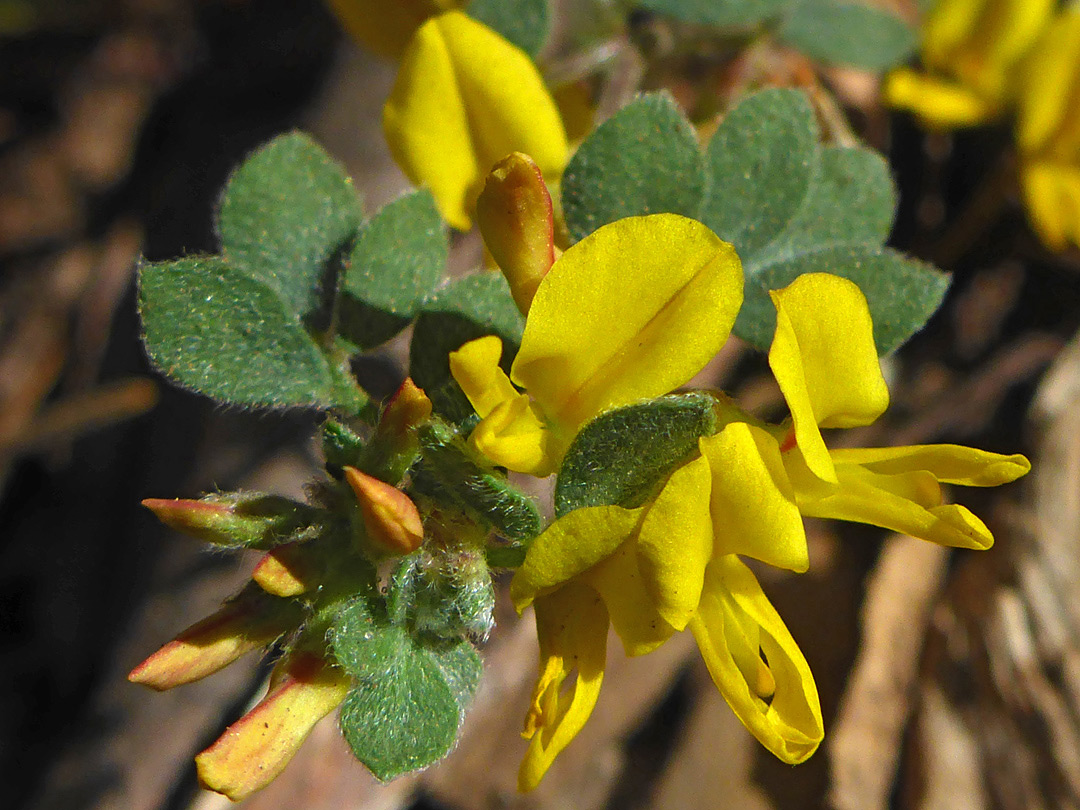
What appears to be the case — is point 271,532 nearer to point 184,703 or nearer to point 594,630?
point 594,630

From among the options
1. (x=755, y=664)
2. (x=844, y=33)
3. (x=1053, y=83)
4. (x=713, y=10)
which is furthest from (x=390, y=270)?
(x=1053, y=83)

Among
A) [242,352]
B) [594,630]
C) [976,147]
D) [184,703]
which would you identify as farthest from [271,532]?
[976,147]

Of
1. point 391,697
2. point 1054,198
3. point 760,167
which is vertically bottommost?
point 1054,198

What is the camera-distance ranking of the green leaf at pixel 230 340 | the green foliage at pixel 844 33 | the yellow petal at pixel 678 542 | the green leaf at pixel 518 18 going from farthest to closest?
the green foliage at pixel 844 33 → the green leaf at pixel 518 18 → the green leaf at pixel 230 340 → the yellow petal at pixel 678 542

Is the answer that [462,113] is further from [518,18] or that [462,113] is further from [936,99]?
[936,99]

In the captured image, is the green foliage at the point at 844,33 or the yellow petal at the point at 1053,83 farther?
the yellow petal at the point at 1053,83

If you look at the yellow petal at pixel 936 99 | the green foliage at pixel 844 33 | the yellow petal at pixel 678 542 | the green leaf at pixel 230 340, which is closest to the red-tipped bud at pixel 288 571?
the green leaf at pixel 230 340

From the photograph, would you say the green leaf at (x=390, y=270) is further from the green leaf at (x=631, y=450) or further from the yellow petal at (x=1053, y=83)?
the yellow petal at (x=1053, y=83)
